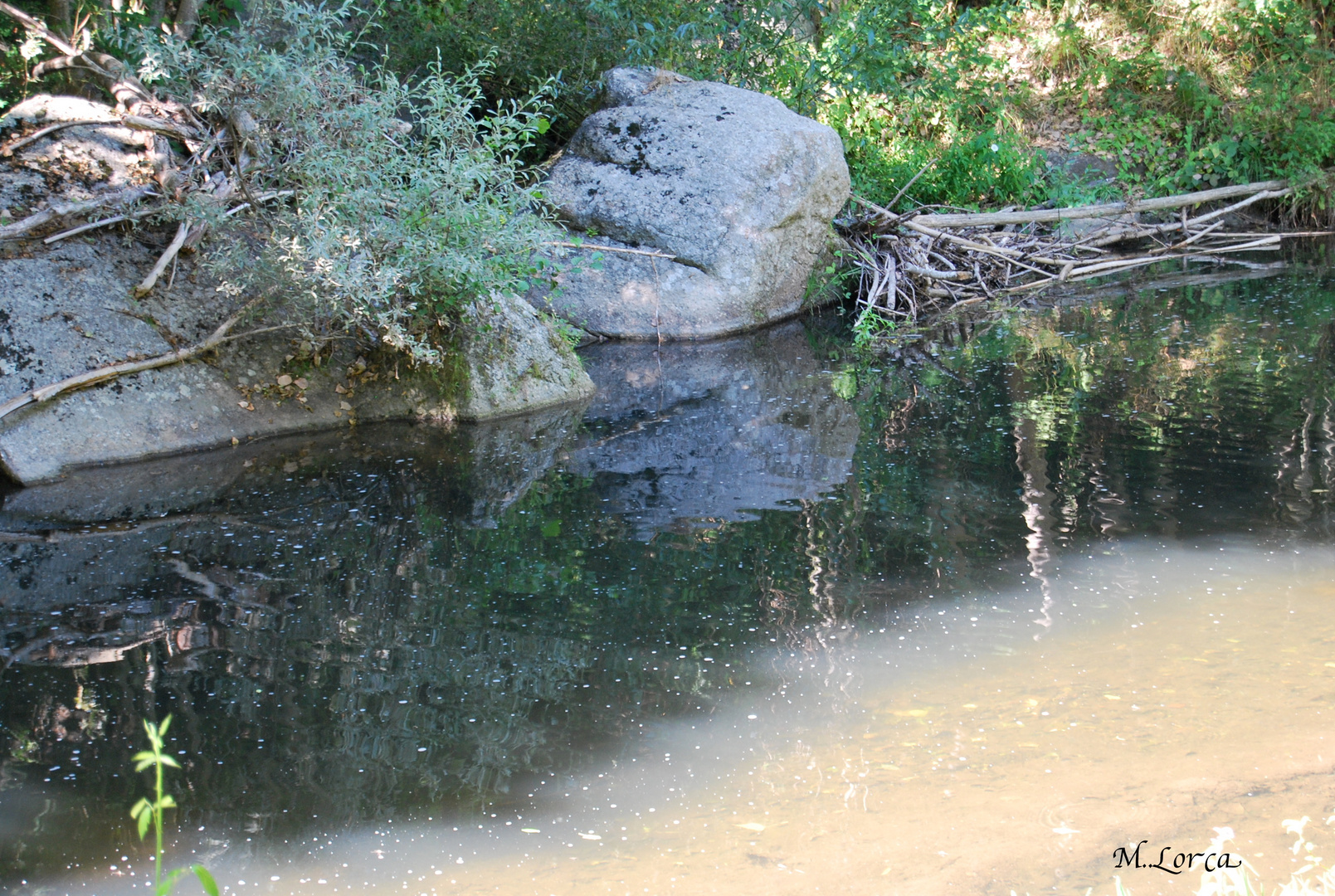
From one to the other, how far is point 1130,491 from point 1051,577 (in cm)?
110

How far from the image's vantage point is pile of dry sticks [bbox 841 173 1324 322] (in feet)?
32.6

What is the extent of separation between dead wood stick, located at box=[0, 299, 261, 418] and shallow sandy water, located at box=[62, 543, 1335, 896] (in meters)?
3.83

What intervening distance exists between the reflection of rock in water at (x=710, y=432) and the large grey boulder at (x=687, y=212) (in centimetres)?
57

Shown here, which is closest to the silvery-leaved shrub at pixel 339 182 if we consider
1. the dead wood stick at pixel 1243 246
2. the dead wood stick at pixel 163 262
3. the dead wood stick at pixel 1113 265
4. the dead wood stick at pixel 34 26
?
the dead wood stick at pixel 163 262

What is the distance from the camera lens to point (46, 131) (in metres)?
6.52

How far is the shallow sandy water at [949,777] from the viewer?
7.97 feet

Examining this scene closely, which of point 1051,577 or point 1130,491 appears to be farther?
point 1130,491

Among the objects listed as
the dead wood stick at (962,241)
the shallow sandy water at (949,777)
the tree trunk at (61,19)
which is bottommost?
the shallow sandy water at (949,777)

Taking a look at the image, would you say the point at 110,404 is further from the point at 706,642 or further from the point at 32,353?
the point at 706,642

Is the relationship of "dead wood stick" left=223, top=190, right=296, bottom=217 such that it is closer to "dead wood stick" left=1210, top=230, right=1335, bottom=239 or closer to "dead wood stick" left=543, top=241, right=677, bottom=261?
"dead wood stick" left=543, top=241, right=677, bottom=261

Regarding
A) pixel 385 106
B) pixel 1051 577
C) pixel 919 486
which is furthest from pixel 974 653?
pixel 385 106

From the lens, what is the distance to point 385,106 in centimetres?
571

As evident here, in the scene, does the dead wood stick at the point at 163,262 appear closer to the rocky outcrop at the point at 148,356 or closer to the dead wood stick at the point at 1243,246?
the rocky outcrop at the point at 148,356

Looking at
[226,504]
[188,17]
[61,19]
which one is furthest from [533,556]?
[61,19]
